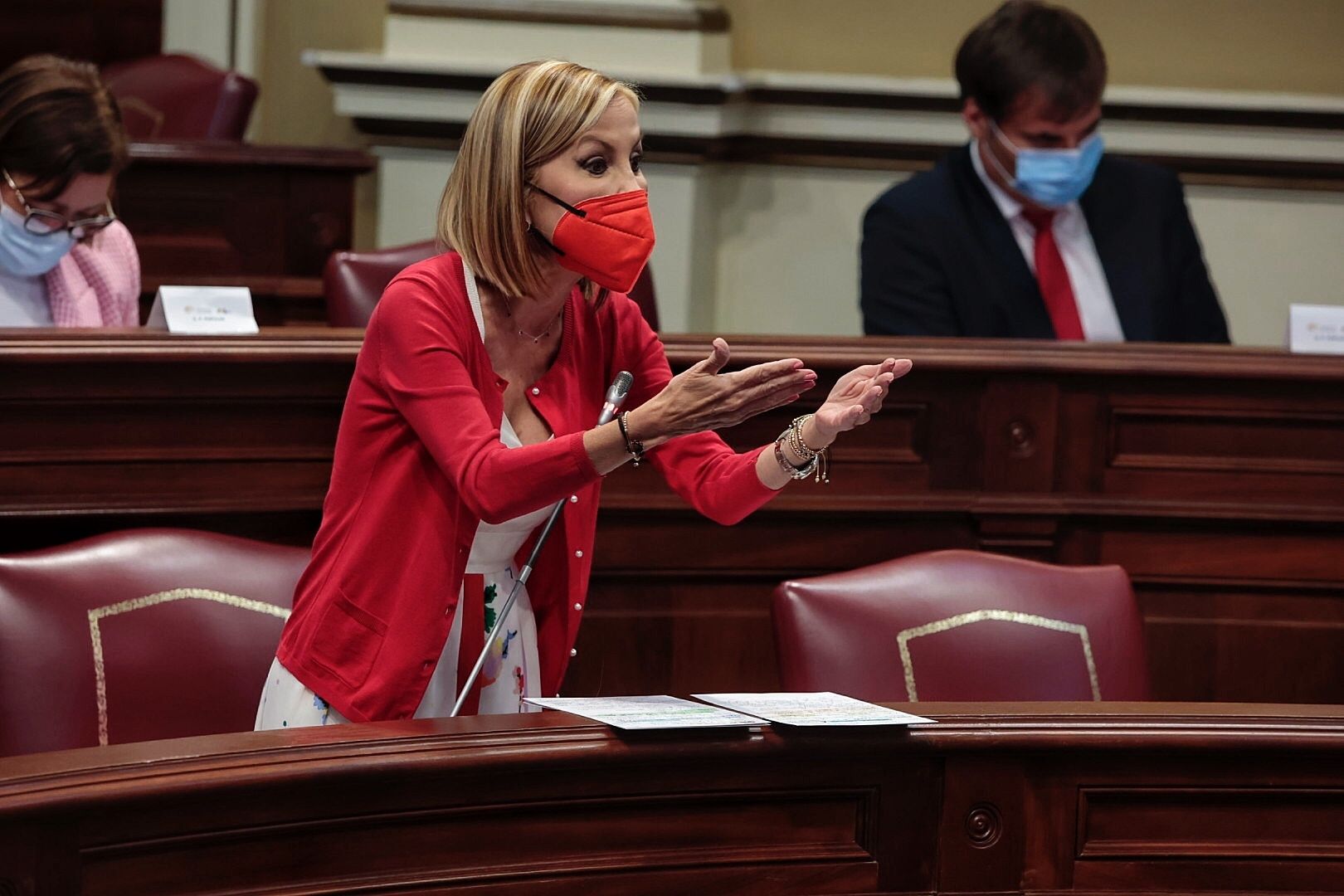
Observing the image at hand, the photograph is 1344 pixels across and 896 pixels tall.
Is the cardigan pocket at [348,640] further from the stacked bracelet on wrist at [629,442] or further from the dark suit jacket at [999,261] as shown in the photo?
the dark suit jacket at [999,261]

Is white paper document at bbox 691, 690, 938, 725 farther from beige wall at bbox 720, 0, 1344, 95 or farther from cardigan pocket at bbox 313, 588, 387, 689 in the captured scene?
beige wall at bbox 720, 0, 1344, 95

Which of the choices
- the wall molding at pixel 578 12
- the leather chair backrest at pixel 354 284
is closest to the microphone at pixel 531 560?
the leather chair backrest at pixel 354 284

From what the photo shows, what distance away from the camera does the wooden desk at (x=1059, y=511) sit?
8.43ft

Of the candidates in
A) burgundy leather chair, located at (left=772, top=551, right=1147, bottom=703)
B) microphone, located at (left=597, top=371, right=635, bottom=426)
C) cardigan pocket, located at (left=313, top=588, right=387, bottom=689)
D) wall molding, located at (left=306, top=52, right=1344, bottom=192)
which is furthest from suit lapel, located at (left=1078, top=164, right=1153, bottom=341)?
cardigan pocket, located at (left=313, top=588, right=387, bottom=689)

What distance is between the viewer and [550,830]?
139 cm

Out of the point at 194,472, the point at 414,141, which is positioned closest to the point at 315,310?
the point at 414,141

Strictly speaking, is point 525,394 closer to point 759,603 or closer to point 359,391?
point 359,391

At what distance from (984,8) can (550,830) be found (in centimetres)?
371

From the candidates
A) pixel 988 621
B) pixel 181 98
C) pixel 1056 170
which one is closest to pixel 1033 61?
pixel 1056 170

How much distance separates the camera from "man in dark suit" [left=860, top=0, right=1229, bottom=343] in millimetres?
3039

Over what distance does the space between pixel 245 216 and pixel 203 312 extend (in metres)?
1.51

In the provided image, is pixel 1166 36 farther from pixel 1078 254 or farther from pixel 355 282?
pixel 355 282

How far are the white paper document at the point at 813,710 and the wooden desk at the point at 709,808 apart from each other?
0.01 meters

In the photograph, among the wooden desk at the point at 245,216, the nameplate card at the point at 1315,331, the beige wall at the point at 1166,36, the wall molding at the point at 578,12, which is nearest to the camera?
the nameplate card at the point at 1315,331
